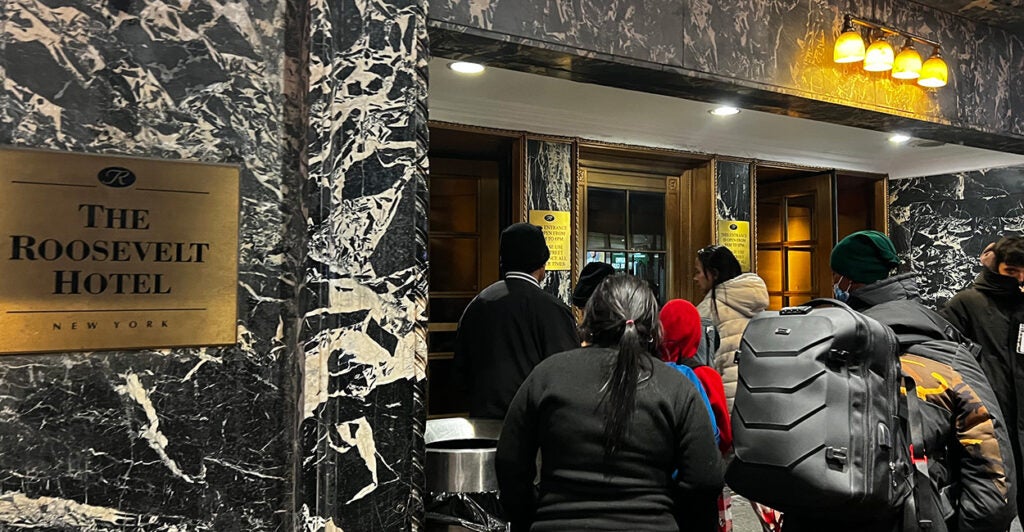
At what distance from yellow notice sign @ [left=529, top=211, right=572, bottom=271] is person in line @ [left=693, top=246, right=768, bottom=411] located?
3.46 feet

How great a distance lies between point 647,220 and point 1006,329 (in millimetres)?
2329

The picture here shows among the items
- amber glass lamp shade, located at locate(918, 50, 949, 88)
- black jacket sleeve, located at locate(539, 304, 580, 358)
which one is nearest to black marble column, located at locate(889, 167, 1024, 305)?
amber glass lamp shade, located at locate(918, 50, 949, 88)

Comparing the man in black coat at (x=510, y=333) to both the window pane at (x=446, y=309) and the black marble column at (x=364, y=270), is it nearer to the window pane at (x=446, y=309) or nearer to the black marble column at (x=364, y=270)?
→ the black marble column at (x=364, y=270)

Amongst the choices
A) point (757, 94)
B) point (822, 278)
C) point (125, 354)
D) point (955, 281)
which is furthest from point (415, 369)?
point (955, 281)

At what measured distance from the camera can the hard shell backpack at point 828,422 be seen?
153 cm

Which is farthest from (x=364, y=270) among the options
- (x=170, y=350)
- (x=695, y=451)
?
(x=695, y=451)

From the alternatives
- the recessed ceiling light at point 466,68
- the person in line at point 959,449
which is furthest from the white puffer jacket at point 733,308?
the recessed ceiling light at point 466,68

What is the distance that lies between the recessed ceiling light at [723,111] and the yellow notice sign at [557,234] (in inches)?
42.0

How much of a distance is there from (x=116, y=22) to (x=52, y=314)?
0.64m

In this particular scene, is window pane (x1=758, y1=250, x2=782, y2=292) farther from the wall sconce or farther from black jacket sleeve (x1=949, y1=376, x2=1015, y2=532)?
black jacket sleeve (x1=949, y1=376, x2=1015, y2=532)

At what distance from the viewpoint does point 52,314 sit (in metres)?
1.46

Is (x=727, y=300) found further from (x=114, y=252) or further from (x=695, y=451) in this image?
(x=114, y=252)

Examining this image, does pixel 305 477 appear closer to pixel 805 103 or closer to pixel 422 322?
pixel 422 322

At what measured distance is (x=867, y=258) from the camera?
6.68ft
